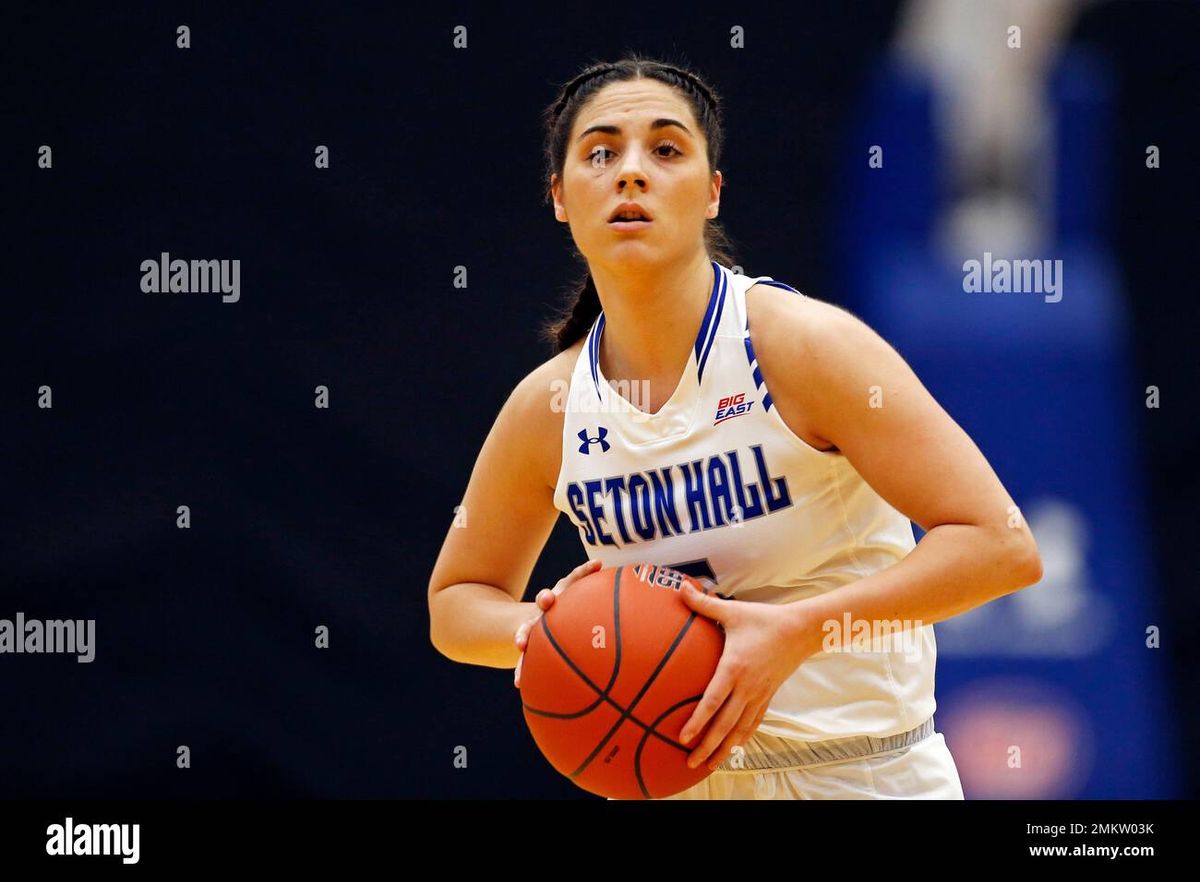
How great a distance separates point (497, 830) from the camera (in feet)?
11.3

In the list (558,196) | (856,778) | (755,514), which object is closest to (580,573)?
(755,514)

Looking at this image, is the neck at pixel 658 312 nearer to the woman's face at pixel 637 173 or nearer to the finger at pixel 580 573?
the woman's face at pixel 637 173

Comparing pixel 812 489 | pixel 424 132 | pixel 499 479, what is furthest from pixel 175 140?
pixel 812 489

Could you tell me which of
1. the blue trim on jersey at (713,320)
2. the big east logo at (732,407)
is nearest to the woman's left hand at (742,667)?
the big east logo at (732,407)

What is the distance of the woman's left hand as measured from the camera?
7.40ft

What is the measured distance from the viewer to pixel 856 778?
250cm

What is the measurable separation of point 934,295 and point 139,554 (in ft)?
7.44

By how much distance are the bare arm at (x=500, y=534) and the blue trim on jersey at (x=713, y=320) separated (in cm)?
32

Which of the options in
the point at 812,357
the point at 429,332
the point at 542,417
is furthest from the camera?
the point at 429,332

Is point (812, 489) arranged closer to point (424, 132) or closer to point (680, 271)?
point (680, 271)

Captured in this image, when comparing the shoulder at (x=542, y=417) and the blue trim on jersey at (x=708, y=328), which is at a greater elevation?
the blue trim on jersey at (x=708, y=328)

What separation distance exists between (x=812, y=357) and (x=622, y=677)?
622 mm

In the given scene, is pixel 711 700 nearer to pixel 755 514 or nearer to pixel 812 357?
pixel 755 514

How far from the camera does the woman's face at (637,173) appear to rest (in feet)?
8.51
